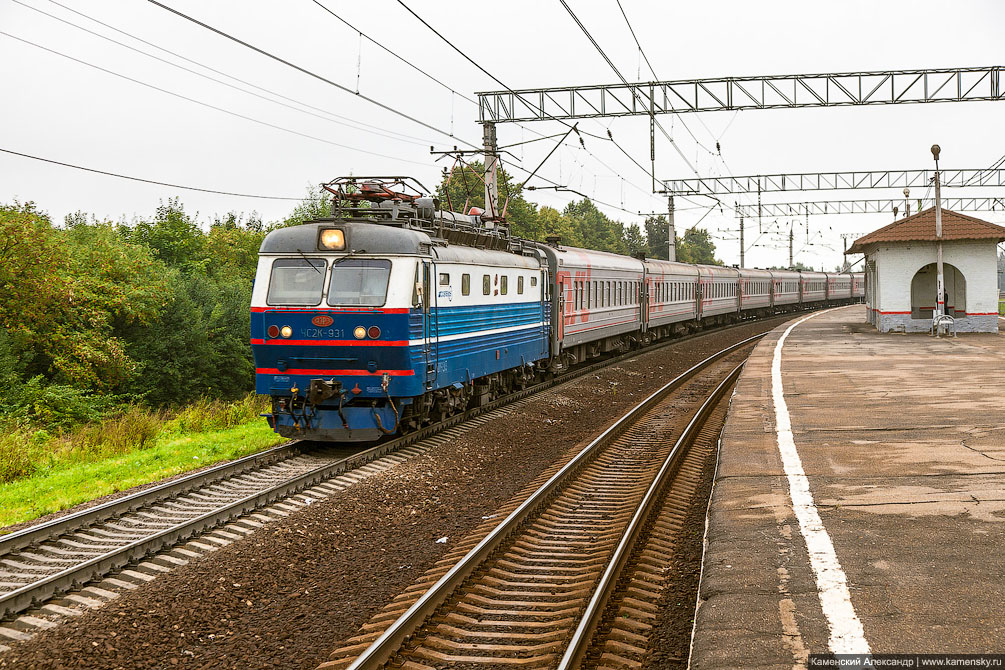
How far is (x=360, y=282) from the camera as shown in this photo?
12.8 meters

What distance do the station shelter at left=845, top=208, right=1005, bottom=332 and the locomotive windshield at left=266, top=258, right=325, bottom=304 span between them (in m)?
22.2

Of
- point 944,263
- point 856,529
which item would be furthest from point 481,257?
point 944,263

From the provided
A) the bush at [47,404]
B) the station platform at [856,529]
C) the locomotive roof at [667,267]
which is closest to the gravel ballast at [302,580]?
the station platform at [856,529]

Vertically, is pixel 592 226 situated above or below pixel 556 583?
above

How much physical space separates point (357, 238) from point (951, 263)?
2349 centimetres

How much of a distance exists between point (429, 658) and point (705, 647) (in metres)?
2.04

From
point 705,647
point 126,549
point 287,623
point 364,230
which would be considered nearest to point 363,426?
point 364,230

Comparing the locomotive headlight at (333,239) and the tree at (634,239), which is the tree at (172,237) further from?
the tree at (634,239)

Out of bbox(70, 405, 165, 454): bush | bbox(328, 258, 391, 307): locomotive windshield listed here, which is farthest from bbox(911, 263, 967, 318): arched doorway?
bbox(70, 405, 165, 454): bush

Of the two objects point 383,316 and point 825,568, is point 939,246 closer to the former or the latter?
point 383,316

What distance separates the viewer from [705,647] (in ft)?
17.0

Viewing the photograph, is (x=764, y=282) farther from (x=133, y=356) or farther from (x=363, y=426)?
(x=363, y=426)

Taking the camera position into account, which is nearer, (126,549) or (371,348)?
(126,549)

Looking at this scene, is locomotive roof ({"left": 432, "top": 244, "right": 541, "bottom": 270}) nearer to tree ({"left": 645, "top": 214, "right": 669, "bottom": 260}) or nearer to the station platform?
the station platform
